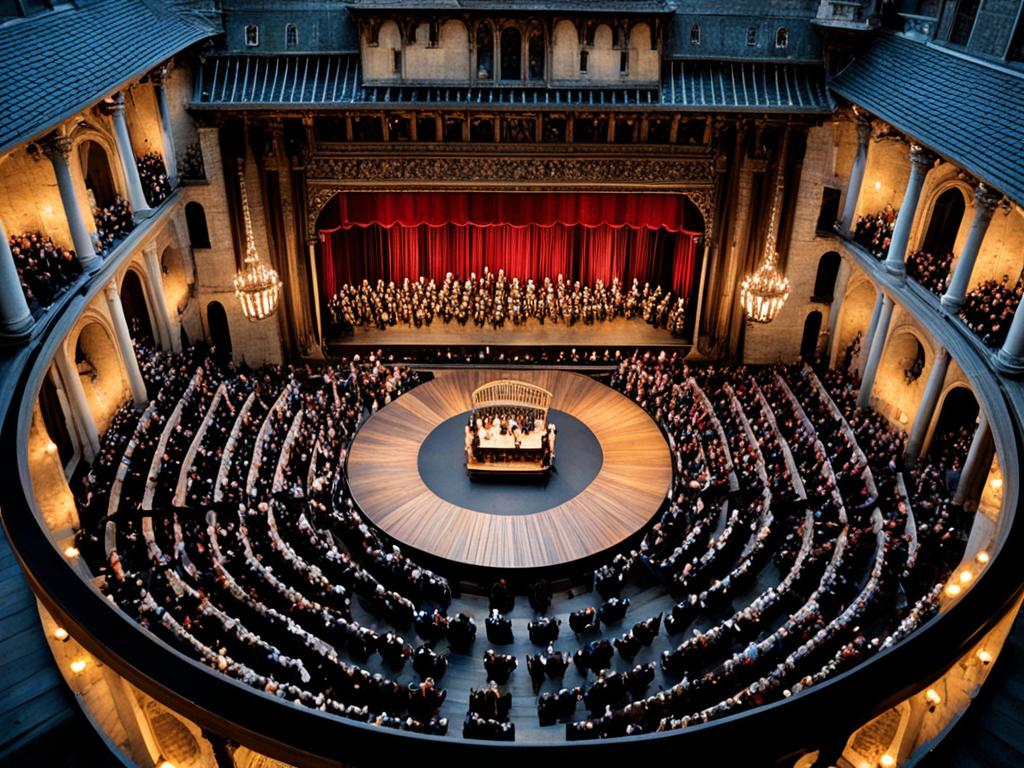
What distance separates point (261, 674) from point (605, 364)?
1582cm

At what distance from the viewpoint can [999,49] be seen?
17609mm

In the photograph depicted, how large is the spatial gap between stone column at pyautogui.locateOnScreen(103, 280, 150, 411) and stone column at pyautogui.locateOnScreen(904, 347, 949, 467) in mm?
19951

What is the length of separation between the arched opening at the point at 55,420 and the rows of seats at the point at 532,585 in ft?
Answer: 2.87

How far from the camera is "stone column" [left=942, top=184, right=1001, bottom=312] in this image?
56.9ft

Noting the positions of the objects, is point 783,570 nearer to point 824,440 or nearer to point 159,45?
point 824,440

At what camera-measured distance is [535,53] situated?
23.4m

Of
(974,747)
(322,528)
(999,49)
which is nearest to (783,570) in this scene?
(974,747)

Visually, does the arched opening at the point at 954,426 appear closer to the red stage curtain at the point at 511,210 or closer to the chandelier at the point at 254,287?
the red stage curtain at the point at 511,210

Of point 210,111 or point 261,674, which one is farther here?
point 210,111

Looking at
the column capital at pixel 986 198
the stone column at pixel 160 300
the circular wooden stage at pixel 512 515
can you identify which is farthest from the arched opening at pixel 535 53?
the column capital at pixel 986 198

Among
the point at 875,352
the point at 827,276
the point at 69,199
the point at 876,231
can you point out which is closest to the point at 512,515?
the point at 875,352

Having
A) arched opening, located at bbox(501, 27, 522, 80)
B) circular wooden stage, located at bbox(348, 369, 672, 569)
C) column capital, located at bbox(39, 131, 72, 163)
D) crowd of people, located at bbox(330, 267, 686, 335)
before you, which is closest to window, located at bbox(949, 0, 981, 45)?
arched opening, located at bbox(501, 27, 522, 80)

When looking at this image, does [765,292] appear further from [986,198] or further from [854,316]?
[854,316]

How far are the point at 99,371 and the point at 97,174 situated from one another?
5260 mm
